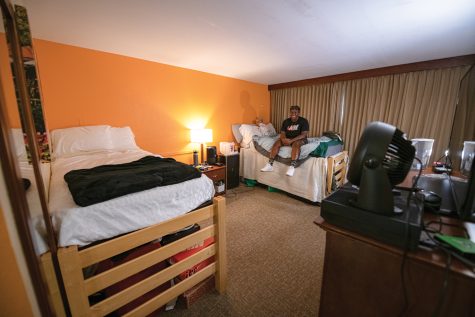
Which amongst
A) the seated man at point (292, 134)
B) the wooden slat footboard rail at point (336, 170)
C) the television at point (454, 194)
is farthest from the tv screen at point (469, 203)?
the seated man at point (292, 134)

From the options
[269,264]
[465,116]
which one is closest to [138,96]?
[269,264]

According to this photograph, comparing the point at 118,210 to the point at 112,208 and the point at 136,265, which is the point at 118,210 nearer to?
the point at 112,208

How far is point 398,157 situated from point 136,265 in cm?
137

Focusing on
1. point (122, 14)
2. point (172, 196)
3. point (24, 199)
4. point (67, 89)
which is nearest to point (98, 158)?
point (67, 89)

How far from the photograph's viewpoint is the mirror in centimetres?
61

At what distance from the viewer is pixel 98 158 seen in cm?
200

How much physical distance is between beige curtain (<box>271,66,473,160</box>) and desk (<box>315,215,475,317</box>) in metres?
3.06

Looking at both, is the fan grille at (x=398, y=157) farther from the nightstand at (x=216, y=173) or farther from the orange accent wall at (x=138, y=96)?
the orange accent wall at (x=138, y=96)

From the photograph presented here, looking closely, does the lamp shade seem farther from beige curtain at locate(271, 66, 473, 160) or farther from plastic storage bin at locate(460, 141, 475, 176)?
plastic storage bin at locate(460, 141, 475, 176)

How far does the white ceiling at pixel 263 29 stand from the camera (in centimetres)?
150

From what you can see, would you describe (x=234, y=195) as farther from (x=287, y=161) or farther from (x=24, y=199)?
(x=24, y=199)

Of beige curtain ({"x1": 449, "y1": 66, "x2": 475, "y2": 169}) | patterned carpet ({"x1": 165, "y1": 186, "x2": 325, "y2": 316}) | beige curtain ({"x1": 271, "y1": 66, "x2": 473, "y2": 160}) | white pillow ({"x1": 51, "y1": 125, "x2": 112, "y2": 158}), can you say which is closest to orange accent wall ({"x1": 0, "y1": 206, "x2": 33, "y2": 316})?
patterned carpet ({"x1": 165, "y1": 186, "x2": 325, "y2": 316})

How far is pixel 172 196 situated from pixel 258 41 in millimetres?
1900

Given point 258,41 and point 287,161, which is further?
point 287,161
